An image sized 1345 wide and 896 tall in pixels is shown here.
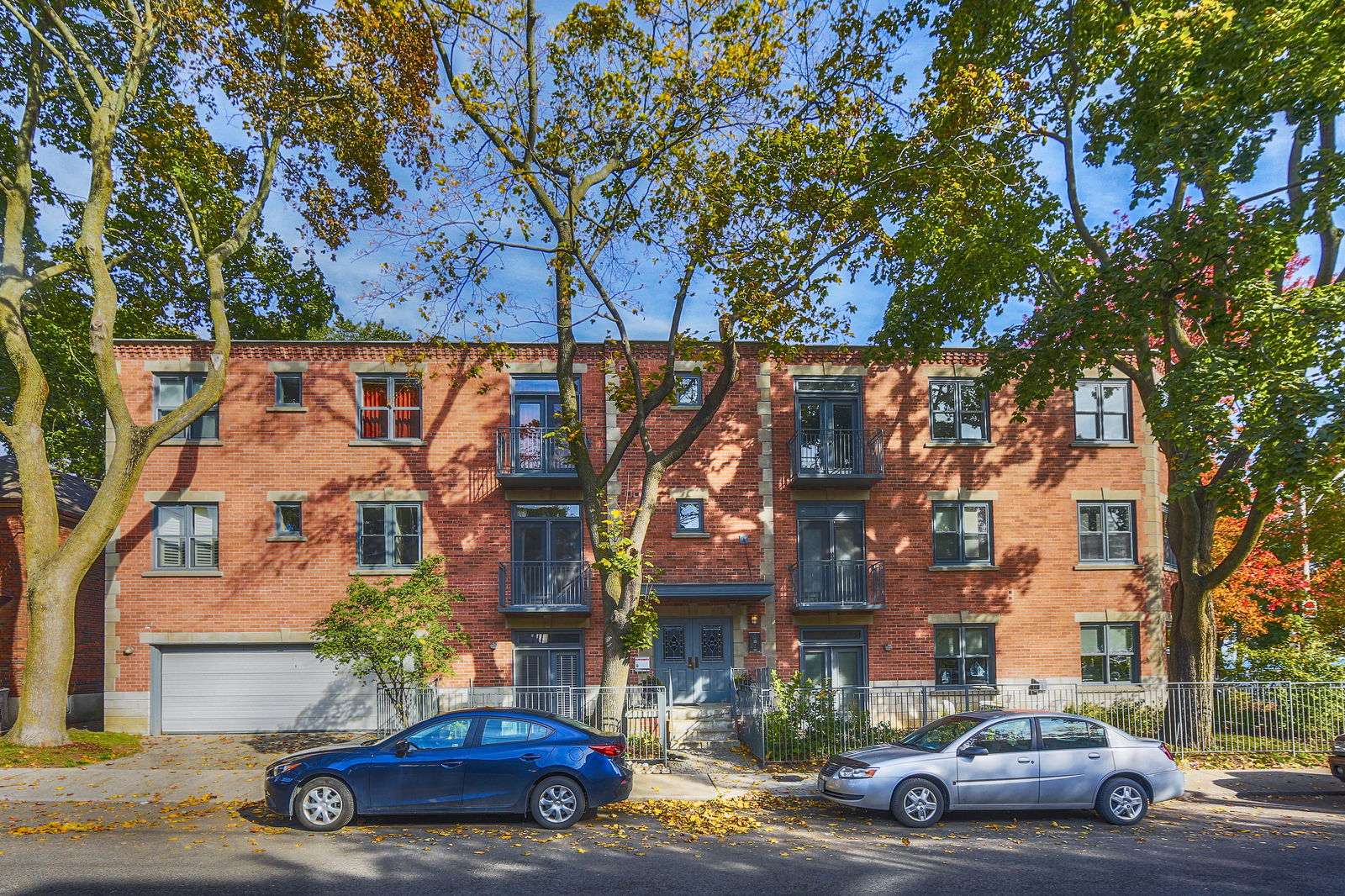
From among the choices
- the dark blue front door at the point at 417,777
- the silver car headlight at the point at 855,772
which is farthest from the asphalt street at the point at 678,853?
the silver car headlight at the point at 855,772

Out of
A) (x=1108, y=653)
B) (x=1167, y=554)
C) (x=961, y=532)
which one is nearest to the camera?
(x=1108, y=653)

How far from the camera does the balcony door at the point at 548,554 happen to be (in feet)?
57.7

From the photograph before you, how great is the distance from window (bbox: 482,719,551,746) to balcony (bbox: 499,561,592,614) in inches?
289

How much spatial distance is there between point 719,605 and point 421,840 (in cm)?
969

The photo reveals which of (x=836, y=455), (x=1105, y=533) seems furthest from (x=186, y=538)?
(x=1105, y=533)

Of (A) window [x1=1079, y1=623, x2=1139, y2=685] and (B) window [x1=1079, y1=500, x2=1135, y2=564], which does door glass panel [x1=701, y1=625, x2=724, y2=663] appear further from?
(B) window [x1=1079, y1=500, x2=1135, y2=564]

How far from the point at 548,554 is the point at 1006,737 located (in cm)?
1060

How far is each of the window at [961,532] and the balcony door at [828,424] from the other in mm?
2530

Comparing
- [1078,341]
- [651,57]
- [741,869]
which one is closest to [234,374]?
[651,57]

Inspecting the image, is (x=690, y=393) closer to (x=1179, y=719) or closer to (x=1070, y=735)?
(x=1070, y=735)

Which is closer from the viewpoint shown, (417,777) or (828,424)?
(417,777)

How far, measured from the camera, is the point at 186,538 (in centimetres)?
1756

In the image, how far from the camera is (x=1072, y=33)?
1312 centimetres

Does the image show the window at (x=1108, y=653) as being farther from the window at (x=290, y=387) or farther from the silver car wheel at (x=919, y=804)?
the window at (x=290, y=387)
